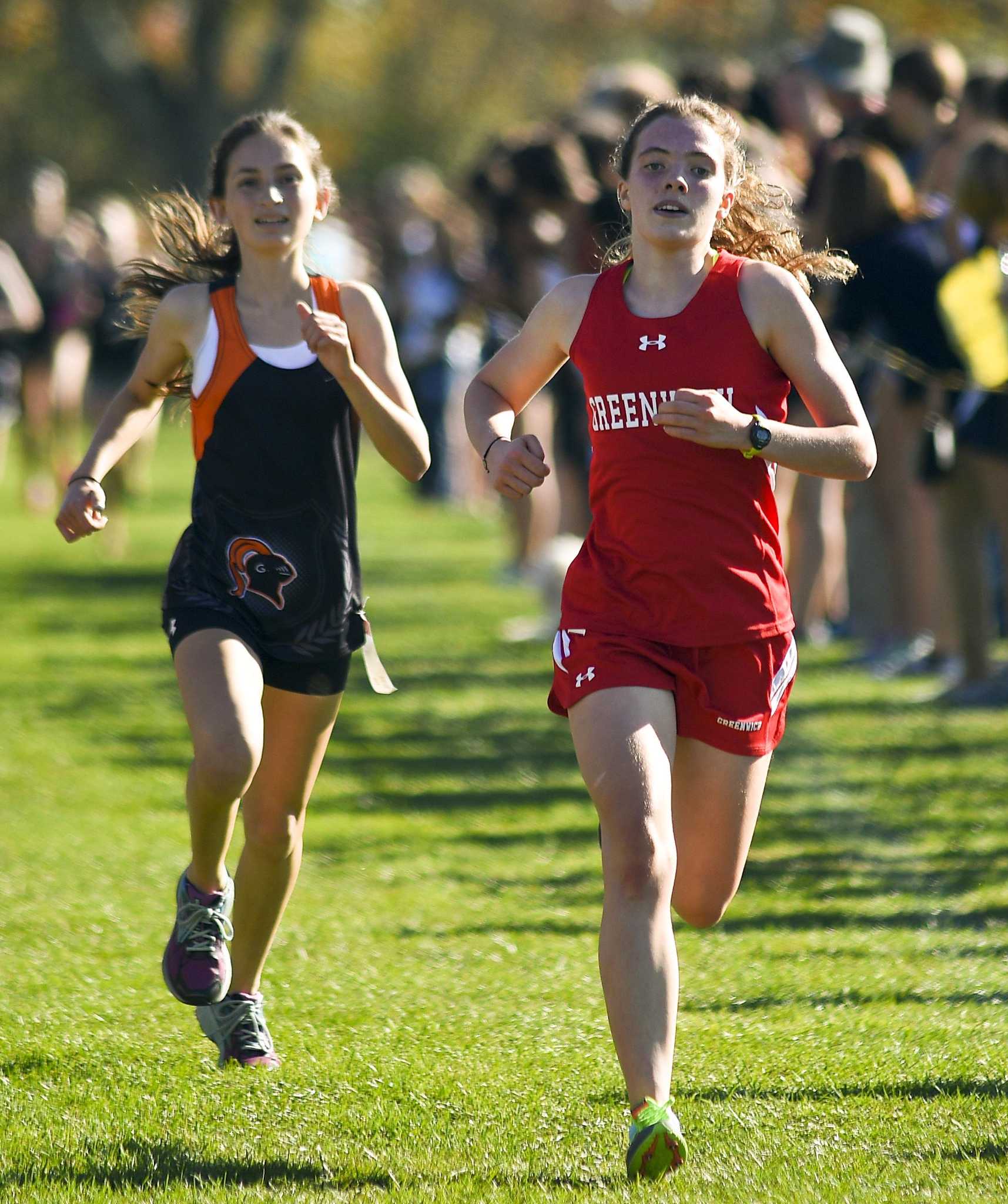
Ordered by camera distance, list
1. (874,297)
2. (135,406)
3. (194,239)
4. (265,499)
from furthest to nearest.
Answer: (874,297)
(194,239)
(135,406)
(265,499)

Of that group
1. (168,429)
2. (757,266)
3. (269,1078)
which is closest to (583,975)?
(269,1078)

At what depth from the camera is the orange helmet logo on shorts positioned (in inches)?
186

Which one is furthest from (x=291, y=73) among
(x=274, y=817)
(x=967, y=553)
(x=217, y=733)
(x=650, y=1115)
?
(x=650, y=1115)

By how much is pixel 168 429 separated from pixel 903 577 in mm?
24010

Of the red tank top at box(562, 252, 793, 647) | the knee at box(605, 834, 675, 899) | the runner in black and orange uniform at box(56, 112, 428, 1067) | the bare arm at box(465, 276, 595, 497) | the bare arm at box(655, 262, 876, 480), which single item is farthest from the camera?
the runner in black and orange uniform at box(56, 112, 428, 1067)

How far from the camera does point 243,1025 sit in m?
4.81

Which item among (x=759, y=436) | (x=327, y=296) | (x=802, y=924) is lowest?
(x=802, y=924)

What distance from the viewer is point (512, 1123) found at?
14.3 feet

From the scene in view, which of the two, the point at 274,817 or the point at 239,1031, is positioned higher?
the point at 274,817

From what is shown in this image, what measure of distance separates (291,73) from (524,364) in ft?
137

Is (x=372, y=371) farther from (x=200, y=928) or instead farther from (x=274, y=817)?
(x=200, y=928)

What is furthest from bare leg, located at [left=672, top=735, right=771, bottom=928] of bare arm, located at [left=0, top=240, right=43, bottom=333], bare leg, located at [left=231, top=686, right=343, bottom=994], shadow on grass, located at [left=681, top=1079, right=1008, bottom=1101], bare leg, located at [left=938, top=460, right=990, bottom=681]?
bare arm, located at [left=0, top=240, right=43, bottom=333]

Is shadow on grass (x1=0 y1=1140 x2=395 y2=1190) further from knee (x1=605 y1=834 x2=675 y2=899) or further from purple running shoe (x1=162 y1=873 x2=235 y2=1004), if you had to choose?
knee (x1=605 y1=834 x2=675 y2=899)

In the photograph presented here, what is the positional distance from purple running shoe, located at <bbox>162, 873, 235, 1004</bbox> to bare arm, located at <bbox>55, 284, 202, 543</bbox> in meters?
0.88
